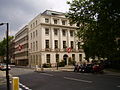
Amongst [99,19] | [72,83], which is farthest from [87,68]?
[72,83]

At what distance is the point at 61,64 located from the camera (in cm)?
6034

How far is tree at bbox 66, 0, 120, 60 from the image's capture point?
22.3 m

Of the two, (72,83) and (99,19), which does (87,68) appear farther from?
(72,83)

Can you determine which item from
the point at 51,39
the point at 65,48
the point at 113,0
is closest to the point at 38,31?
the point at 51,39

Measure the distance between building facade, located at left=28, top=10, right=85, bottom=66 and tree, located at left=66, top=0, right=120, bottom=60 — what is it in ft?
101

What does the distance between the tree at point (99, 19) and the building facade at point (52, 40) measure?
1214 inches

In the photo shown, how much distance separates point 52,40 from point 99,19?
39834 mm

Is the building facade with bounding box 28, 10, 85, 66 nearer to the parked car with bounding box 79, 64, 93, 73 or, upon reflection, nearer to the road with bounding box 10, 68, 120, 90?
the parked car with bounding box 79, 64, 93, 73

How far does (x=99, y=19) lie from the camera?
79.3 ft

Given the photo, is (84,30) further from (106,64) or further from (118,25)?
(106,64)

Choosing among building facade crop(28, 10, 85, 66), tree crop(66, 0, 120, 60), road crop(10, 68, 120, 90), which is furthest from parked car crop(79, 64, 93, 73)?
building facade crop(28, 10, 85, 66)

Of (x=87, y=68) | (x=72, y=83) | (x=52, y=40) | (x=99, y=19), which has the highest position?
(x=52, y=40)

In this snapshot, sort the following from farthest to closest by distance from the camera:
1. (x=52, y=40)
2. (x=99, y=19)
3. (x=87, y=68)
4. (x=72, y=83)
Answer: (x=52, y=40), (x=87, y=68), (x=99, y=19), (x=72, y=83)

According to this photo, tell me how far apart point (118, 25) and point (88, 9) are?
572cm
